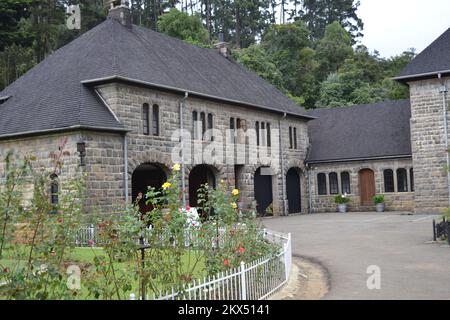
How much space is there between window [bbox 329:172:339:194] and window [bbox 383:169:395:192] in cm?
301

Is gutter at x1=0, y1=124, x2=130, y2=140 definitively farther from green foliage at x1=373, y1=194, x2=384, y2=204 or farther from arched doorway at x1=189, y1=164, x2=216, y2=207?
green foliage at x1=373, y1=194, x2=384, y2=204

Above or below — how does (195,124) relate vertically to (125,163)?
above

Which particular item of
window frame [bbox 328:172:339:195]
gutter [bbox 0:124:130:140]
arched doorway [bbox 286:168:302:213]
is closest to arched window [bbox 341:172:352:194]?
window frame [bbox 328:172:339:195]

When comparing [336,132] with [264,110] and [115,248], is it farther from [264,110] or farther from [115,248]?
[115,248]

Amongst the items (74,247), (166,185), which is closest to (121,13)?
(166,185)

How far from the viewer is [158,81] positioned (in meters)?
21.8

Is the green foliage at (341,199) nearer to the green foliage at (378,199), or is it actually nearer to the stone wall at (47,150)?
the green foliage at (378,199)

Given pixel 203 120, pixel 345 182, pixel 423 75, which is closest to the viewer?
pixel 203 120

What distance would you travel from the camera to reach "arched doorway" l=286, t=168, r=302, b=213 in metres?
32.3

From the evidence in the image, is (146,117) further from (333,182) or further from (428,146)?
(333,182)

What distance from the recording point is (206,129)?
24766 mm

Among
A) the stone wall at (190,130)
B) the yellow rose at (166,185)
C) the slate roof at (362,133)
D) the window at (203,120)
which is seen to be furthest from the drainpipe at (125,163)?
the slate roof at (362,133)

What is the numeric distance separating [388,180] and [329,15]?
5332cm
